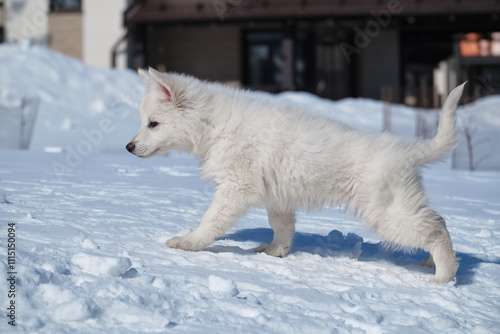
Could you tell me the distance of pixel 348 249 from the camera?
4410 millimetres

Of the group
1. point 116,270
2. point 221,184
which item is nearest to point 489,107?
point 221,184

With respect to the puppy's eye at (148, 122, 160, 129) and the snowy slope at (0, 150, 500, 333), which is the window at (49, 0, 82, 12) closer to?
the snowy slope at (0, 150, 500, 333)

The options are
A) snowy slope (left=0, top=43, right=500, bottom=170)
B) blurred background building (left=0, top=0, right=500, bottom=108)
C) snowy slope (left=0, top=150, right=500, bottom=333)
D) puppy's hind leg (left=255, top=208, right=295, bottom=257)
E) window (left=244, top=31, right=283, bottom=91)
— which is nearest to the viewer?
snowy slope (left=0, top=150, right=500, bottom=333)

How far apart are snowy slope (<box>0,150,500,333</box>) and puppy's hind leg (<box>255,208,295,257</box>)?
0.50 ft

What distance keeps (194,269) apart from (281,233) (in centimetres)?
94

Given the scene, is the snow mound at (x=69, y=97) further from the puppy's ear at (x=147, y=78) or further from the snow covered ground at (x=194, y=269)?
the puppy's ear at (x=147, y=78)

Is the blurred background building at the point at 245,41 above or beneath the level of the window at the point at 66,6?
beneath

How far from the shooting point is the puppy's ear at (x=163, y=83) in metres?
3.88

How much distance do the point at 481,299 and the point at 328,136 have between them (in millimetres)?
1357

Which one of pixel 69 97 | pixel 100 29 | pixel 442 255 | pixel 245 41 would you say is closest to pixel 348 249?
pixel 442 255

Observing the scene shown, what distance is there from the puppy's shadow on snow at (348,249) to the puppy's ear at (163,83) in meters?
1.06

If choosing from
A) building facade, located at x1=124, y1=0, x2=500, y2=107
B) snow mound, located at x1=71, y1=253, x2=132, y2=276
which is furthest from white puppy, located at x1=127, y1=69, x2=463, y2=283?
building facade, located at x1=124, y1=0, x2=500, y2=107

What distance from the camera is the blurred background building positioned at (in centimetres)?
1878

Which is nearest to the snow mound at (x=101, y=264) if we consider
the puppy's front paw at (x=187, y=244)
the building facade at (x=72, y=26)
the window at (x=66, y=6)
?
the puppy's front paw at (x=187, y=244)
